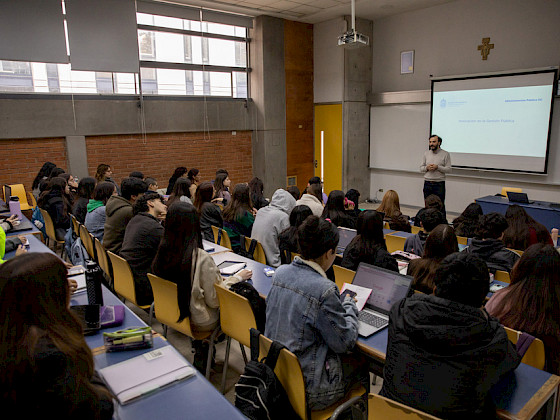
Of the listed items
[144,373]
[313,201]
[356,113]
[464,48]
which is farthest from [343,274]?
[356,113]

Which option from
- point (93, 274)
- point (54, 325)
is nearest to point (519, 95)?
point (93, 274)

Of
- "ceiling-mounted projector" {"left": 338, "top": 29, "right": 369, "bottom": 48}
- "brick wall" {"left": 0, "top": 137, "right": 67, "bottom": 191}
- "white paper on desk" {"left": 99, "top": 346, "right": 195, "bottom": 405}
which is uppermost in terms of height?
"ceiling-mounted projector" {"left": 338, "top": 29, "right": 369, "bottom": 48}

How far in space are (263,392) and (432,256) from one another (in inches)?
57.1

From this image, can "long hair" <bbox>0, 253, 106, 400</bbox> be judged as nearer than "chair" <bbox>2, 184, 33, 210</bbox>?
Yes

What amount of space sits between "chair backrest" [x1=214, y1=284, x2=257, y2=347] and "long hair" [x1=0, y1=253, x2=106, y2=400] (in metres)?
1.12

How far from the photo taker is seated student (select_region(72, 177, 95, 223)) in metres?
5.03

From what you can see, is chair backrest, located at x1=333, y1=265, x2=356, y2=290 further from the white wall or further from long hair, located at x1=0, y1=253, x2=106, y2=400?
the white wall

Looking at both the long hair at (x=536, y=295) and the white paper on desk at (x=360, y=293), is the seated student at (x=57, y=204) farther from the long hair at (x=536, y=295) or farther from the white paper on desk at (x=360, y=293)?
the long hair at (x=536, y=295)

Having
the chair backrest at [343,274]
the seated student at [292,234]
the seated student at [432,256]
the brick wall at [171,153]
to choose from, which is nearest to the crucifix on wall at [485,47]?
the brick wall at [171,153]

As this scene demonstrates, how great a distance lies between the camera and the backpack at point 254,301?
244 centimetres

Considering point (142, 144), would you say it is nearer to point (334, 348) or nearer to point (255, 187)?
point (255, 187)

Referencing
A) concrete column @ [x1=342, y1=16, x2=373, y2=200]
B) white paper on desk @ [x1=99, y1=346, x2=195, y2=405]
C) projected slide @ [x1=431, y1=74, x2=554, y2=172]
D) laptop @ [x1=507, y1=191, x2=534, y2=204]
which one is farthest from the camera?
concrete column @ [x1=342, y1=16, x2=373, y2=200]

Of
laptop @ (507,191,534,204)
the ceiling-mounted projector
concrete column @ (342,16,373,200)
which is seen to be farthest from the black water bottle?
concrete column @ (342,16,373,200)

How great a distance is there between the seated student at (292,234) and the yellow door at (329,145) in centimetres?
611
